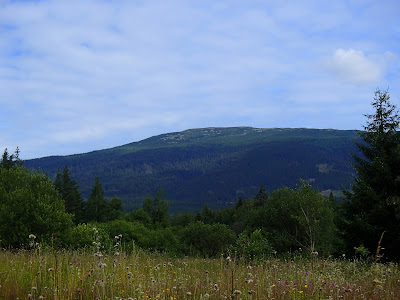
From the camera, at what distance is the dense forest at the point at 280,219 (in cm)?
2509

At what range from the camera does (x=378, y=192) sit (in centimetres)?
2642

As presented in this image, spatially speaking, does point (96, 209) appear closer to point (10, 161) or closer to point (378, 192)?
point (10, 161)

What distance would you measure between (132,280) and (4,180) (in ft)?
159

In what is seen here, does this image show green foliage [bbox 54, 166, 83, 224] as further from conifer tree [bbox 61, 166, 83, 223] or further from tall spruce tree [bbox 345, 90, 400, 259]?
tall spruce tree [bbox 345, 90, 400, 259]

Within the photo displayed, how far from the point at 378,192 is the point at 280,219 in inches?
1448

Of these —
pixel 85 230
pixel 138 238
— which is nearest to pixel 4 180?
pixel 85 230

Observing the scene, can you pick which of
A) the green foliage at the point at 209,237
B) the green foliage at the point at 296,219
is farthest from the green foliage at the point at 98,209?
the green foliage at the point at 296,219

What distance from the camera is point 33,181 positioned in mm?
45938

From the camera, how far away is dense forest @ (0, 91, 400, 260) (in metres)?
25.1

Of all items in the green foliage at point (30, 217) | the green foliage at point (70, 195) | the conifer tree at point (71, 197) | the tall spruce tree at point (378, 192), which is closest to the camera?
the tall spruce tree at point (378, 192)

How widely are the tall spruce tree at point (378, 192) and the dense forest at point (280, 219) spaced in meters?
0.06

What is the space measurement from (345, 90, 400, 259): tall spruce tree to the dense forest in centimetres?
6

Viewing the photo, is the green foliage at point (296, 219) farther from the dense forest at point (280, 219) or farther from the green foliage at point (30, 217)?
the green foliage at point (30, 217)

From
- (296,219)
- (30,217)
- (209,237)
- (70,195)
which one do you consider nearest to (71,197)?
(70,195)
